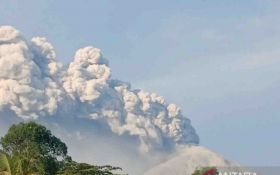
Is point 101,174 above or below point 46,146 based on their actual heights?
below

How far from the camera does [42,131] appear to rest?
7169 cm

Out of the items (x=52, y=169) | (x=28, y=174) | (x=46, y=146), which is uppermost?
(x=46, y=146)

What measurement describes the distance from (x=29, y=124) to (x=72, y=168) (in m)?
46.8

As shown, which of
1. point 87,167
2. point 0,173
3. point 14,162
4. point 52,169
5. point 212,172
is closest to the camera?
point 14,162

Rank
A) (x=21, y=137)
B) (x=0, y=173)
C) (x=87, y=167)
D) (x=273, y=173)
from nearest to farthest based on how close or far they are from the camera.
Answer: (x=87, y=167)
(x=0, y=173)
(x=21, y=137)
(x=273, y=173)

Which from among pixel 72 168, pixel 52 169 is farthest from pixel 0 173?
pixel 52 169

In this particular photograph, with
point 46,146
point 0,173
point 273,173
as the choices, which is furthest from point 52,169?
point 273,173

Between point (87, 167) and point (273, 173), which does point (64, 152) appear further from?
point (273, 173)

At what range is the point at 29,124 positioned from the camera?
239 feet

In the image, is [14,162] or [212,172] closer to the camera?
[14,162]

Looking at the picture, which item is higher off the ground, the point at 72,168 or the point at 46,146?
the point at 46,146

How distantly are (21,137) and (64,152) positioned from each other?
22.0 ft

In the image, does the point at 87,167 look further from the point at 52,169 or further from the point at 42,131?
the point at 42,131

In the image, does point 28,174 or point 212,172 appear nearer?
point 28,174
